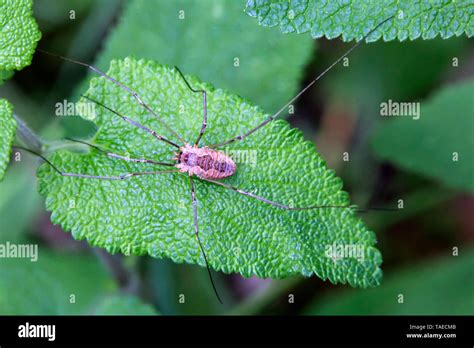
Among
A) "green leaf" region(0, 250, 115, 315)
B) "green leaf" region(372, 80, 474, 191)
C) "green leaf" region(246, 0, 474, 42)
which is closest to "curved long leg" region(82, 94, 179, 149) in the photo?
"green leaf" region(246, 0, 474, 42)

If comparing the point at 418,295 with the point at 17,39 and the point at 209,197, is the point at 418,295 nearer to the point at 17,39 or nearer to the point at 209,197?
the point at 209,197

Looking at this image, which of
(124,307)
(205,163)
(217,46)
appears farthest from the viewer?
(217,46)

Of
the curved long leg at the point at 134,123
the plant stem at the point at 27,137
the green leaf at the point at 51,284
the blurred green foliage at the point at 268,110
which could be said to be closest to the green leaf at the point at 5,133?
the plant stem at the point at 27,137

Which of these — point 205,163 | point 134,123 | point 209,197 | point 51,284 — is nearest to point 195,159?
point 205,163

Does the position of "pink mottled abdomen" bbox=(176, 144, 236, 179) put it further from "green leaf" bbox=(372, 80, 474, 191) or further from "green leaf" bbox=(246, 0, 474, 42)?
"green leaf" bbox=(372, 80, 474, 191)

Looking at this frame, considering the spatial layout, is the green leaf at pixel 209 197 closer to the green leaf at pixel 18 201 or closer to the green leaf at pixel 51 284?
the green leaf at pixel 51 284
